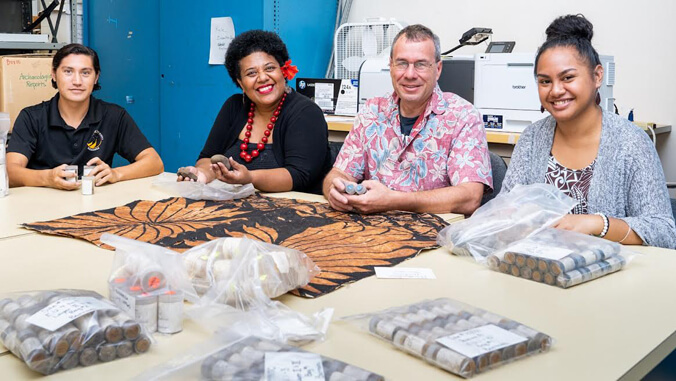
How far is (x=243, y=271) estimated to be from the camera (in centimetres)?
111

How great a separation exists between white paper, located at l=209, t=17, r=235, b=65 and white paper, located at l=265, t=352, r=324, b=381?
11.4 feet

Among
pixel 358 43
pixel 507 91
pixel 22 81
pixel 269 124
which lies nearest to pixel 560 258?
pixel 269 124

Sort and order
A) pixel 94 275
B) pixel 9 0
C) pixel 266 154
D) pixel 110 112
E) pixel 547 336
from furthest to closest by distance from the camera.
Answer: pixel 9 0, pixel 110 112, pixel 266 154, pixel 94 275, pixel 547 336

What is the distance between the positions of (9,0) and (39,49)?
0.89 feet

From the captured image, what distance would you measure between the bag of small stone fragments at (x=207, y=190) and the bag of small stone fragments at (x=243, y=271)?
880 mm

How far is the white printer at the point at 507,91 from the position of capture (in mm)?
3266

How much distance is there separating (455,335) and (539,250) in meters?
0.48

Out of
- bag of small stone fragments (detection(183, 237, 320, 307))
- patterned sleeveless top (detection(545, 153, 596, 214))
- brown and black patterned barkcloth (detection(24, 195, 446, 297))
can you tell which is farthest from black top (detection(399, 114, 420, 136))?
bag of small stone fragments (detection(183, 237, 320, 307))

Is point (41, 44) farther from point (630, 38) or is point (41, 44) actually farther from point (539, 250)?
point (630, 38)

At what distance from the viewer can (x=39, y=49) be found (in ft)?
11.4

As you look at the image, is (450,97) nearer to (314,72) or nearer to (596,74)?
(596,74)

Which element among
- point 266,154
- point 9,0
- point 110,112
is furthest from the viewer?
point 9,0

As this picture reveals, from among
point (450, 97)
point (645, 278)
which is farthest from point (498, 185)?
point (645, 278)

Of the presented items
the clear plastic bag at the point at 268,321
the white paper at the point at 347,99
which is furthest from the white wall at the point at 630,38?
the clear plastic bag at the point at 268,321
